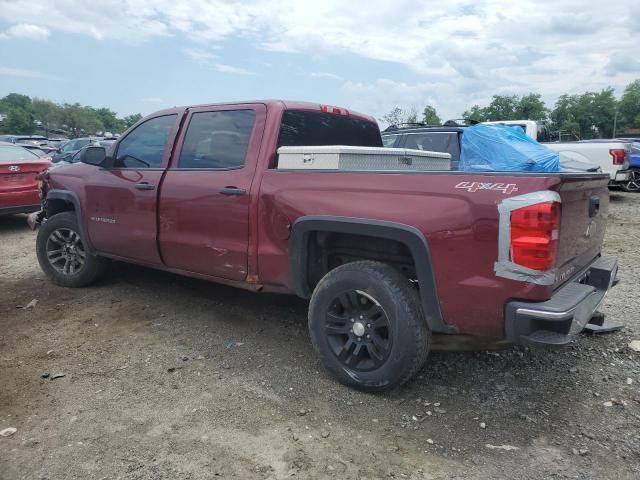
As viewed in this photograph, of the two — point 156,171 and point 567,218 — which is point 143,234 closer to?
point 156,171

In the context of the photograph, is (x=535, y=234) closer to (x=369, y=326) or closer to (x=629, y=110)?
(x=369, y=326)

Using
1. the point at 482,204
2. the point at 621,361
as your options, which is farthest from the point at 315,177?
the point at 621,361

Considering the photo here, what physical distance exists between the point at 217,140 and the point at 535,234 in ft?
8.36

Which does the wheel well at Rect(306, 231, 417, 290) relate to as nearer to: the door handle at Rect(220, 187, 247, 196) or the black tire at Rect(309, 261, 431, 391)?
the black tire at Rect(309, 261, 431, 391)

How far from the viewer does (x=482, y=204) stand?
→ 265cm

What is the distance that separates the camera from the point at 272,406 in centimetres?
314

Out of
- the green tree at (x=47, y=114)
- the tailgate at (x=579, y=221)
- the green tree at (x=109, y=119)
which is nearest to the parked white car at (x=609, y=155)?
the tailgate at (x=579, y=221)

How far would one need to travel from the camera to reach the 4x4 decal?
2582 mm

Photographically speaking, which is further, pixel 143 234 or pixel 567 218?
pixel 143 234

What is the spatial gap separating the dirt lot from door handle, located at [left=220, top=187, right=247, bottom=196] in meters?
1.20

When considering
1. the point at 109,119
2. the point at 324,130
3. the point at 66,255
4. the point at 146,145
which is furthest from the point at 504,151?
the point at 109,119

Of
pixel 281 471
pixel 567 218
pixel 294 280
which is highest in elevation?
pixel 567 218

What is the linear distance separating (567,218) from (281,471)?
201 centimetres

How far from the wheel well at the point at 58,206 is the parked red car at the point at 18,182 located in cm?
375
